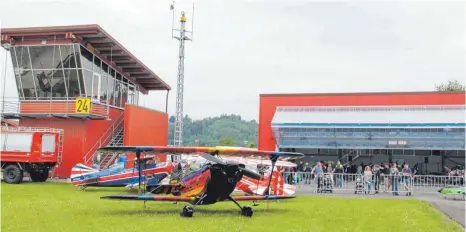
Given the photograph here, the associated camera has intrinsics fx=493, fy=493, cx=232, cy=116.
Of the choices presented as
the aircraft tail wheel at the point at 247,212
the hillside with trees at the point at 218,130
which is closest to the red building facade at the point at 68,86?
the aircraft tail wheel at the point at 247,212

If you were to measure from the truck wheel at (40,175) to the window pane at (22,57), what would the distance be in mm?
6325

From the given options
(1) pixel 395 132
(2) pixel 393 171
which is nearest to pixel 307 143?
(1) pixel 395 132

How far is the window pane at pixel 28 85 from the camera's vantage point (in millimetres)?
27406

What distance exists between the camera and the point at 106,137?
1116 inches

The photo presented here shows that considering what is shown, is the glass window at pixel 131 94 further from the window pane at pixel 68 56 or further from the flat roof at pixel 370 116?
the flat roof at pixel 370 116

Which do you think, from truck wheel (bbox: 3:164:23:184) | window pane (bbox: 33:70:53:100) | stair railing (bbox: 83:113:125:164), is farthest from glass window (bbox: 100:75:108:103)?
truck wheel (bbox: 3:164:23:184)

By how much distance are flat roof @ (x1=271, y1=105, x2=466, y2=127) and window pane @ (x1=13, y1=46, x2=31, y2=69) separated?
14713mm

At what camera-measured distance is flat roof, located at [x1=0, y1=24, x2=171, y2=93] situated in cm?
2538

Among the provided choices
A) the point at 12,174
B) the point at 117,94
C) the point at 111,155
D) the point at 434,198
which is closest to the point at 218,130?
the point at 117,94

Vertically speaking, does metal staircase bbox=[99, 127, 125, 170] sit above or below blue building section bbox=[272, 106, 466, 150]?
below

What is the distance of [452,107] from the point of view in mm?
30547

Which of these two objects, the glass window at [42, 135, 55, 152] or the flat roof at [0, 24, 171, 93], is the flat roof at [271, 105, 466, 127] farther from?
the glass window at [42, 135, 55, 152]

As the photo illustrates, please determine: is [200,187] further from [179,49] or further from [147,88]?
[179,49]

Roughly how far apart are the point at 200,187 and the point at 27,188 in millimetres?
10770
